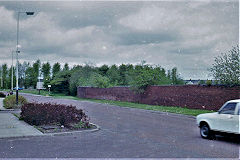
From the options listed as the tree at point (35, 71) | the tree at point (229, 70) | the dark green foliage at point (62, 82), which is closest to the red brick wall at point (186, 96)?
the tree at point (229, 70)

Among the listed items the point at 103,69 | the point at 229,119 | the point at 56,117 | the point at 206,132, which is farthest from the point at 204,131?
the point at 103,69

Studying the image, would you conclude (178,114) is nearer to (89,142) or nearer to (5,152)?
(89,142)

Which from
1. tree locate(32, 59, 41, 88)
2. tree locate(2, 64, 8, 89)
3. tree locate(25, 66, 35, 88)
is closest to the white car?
tree locate(32, 59, 41, 88)

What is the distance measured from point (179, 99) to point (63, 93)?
4397 cm

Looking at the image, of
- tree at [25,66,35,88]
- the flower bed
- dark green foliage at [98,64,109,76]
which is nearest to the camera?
the flower bed

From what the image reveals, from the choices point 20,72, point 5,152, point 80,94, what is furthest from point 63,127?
point 20,72

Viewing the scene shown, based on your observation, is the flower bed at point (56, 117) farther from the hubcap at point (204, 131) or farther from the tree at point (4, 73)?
the tree at point (4, 73)

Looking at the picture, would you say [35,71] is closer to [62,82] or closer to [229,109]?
[62,82]

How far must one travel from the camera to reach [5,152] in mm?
7695

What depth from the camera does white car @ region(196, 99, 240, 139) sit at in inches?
357

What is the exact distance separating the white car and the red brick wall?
40.5ft

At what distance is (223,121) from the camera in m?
9.45

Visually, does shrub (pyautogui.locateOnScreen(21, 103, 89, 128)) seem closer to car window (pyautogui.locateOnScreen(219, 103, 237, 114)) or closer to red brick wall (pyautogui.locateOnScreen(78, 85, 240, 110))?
car window (pyautogui.locateOnScreen(219, 103, 237, 114))

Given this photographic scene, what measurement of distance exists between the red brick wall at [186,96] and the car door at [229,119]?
12.7 m
